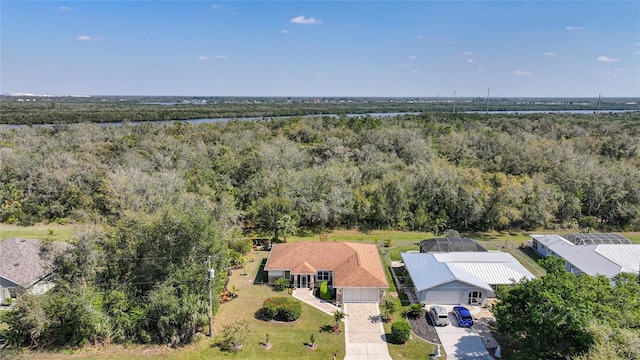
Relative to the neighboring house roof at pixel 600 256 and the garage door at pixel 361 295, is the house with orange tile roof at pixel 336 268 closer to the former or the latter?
the garage door at pixel 361 295

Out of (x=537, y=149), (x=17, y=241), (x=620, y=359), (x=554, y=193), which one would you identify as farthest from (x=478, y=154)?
(x=17, y=241)

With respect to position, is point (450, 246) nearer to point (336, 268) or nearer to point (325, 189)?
point (336, 268)

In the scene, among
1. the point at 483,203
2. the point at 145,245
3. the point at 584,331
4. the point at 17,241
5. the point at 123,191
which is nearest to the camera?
the point at 584,331

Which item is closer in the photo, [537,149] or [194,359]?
[194,359]

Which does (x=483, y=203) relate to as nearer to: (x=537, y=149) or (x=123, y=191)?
(x=537, y=149)

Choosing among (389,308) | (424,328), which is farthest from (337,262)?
(424,328)
